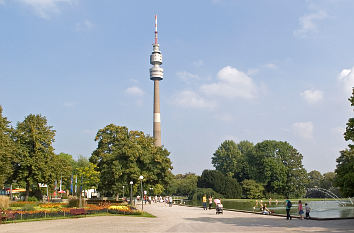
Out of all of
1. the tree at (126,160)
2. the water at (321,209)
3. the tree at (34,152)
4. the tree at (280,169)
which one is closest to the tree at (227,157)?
Result: the tree at (280,169)

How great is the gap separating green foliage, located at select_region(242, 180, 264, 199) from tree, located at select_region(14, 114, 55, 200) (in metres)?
51.6

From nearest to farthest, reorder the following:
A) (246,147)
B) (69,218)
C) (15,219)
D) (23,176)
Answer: (15,219) < (69,218) < (23,176) < (246,147)

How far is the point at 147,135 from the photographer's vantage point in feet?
174

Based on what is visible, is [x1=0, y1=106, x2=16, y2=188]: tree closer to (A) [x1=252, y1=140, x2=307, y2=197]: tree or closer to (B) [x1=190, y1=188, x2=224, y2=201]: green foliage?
(B) [x1=190, y1=188, x2=224, y2=201]: green foliage

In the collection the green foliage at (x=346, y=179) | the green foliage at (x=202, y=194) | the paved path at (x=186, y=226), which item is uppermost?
the green foliage at (x=346, y=179)

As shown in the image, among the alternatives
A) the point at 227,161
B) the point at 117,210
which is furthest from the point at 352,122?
the point at 227,161

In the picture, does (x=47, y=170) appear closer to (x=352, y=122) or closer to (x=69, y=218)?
(x=69, y=218)

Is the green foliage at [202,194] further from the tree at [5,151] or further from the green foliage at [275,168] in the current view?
the tree at [5,151]

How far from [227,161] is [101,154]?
63073mm

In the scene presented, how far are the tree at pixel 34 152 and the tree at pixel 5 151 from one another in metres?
1.55

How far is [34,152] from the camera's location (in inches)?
1993

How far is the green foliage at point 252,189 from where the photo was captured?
Result: 282 feet

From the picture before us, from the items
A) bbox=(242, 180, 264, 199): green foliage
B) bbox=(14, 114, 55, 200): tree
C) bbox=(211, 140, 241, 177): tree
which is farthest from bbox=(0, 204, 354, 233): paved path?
bbox=(211, 140, 241, 177): tree

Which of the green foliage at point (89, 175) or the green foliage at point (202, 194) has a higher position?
the green foliage at point (89, 175)
